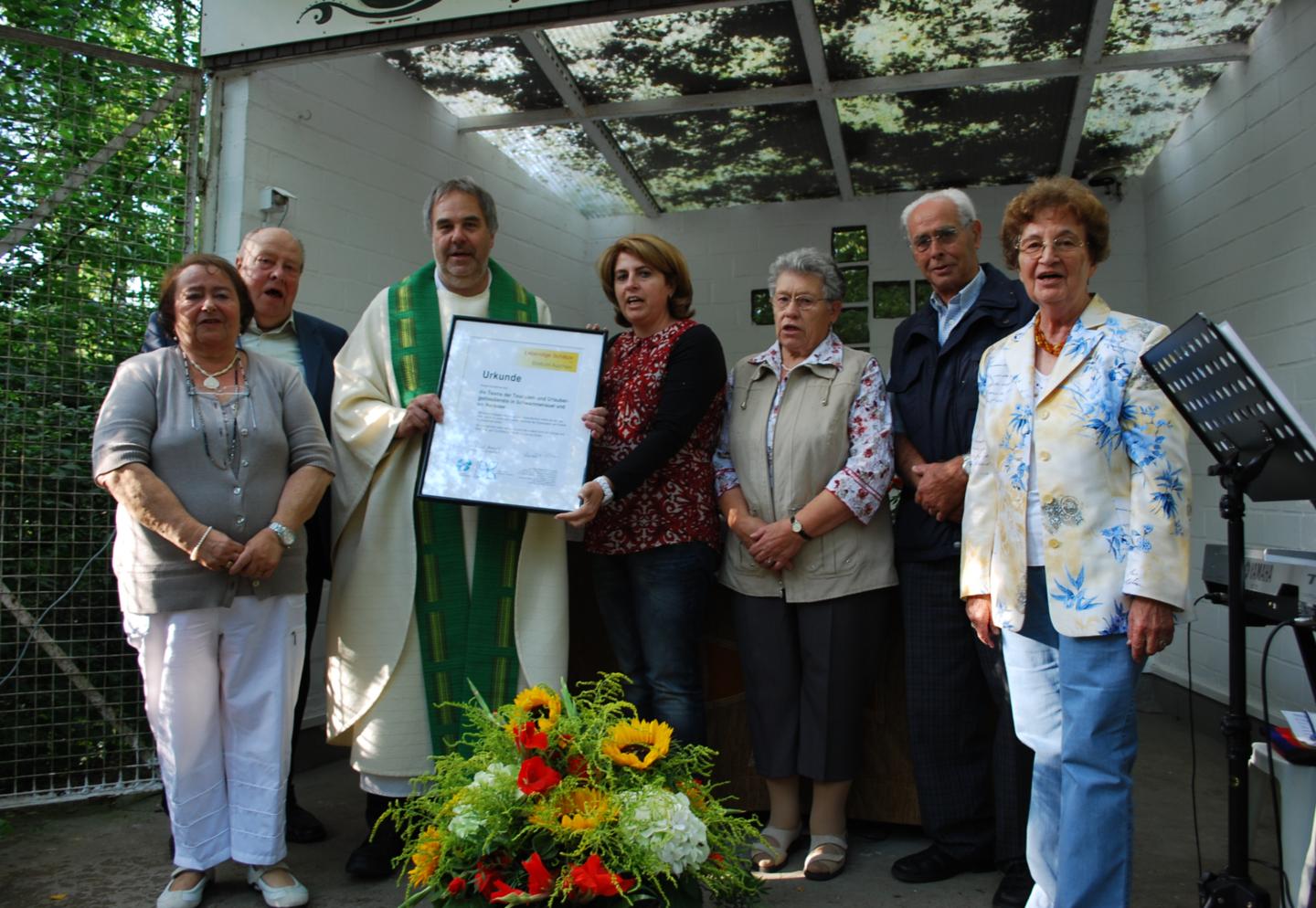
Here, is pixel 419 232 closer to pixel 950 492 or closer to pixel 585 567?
pixel 585 567

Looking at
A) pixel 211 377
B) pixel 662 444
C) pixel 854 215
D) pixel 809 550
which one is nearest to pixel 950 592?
pixel 809 550

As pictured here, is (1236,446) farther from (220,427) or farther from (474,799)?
(220,427)

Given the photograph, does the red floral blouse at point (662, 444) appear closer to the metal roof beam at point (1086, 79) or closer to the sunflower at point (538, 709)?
the sunflower at point (538, 709)

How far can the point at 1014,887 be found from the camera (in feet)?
8.33

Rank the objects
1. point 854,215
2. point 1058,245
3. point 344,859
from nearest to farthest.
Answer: point 1058,245 → point 344,859 → point 854,215

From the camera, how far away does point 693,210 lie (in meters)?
6.19

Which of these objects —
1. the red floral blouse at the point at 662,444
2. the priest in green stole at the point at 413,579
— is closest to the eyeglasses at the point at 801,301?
the red floral blouse at the point at 662,444

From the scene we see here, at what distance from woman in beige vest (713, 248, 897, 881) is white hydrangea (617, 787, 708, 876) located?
1.17 meters

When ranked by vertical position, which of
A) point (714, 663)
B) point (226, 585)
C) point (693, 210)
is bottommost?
point (714, 663)

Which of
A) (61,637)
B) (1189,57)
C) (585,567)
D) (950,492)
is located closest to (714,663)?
(585,567)

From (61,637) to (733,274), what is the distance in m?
4.03

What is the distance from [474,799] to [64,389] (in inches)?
98.7

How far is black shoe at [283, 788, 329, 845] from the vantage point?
3105 mm

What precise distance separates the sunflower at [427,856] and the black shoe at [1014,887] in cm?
155
